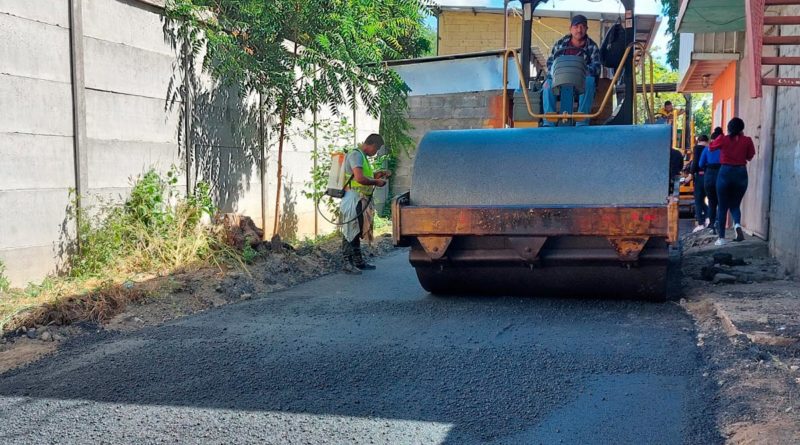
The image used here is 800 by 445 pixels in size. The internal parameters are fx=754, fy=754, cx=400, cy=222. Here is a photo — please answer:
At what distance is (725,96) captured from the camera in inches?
605

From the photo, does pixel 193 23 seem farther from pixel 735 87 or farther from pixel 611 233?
Result: pixel 735 87

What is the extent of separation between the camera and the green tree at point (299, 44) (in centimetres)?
818

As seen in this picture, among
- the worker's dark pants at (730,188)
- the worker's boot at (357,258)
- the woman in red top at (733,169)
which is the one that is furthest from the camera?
the worker's dark pants at (730,188)

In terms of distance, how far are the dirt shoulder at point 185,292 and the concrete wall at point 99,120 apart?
3.21ft

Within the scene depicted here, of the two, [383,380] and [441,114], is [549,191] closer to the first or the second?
[383,380]

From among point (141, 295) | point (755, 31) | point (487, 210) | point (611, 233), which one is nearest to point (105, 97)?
point (141, 295)

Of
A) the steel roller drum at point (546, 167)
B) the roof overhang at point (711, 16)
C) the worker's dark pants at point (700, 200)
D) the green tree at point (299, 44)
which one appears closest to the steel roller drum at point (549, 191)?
the steel roller drum at point (546, 167)

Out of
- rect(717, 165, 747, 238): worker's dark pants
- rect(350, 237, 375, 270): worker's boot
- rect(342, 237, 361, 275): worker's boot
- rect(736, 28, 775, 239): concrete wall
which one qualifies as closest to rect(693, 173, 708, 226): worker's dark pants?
rect(736, 28, 775, 239): concrete wall

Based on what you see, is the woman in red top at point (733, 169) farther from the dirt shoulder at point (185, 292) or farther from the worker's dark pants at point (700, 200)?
the dirt shoulder at point (185, 292)

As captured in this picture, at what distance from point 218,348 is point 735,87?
11.6 m

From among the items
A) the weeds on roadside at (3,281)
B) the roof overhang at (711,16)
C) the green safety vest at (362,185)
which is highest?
the roof overhang at (711,16)

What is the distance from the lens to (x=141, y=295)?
243 inches

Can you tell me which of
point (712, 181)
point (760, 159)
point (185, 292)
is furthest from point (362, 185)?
point (760, 159)

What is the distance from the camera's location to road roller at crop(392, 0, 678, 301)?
5637 mm
